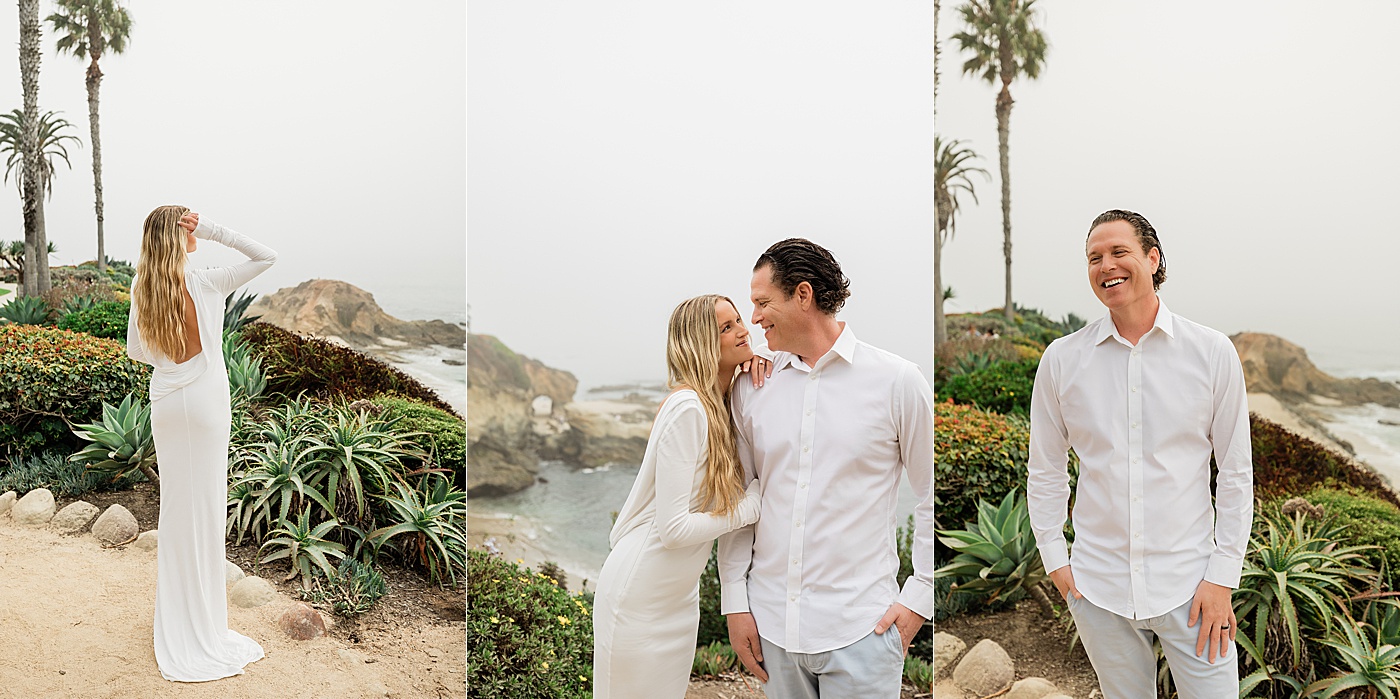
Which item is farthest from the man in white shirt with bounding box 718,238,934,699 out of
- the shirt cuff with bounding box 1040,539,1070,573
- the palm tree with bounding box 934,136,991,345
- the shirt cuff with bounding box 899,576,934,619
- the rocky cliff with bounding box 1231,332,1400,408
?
the rocky cliff with bounding box 1231,332,1400,408

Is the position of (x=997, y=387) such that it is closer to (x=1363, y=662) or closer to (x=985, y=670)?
(x=985, y=670)

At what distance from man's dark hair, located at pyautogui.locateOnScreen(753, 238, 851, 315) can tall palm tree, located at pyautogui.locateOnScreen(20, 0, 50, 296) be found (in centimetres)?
334

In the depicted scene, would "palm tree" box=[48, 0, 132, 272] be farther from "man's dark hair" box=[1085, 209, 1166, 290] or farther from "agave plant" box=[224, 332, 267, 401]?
"man's dark hair" box=[1085, 209, 1166, 290]

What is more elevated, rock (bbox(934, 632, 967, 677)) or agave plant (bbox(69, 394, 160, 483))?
agave plant (bbox(69, 394, 160, 483))

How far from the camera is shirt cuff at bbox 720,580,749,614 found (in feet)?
9.62

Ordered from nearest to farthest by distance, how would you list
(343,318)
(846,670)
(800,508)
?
(846,670)
(800,508)
(343,318)

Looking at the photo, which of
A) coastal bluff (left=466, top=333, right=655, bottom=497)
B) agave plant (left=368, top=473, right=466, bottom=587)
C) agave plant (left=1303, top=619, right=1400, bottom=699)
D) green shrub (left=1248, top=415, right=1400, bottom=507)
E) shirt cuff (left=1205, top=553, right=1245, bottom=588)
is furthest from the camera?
coastal bluff (left=466, top=333, right=655, bottom=497)

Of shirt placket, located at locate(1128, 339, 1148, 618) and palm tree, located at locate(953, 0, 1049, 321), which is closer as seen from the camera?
shirt placket, located at locate(1128, 339, 1148, 618)

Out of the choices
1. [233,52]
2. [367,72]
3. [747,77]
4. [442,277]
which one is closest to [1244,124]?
[747,77]

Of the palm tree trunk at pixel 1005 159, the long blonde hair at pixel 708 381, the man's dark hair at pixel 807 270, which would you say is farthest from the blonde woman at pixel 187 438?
the palm tree trunk at pixel 1005 159

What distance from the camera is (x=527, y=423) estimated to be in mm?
4844

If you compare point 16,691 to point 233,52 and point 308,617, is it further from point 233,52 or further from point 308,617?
point 233,52

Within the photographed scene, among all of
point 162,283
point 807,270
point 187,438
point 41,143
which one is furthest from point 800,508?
point 41,143

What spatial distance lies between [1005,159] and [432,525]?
309 centimetres
